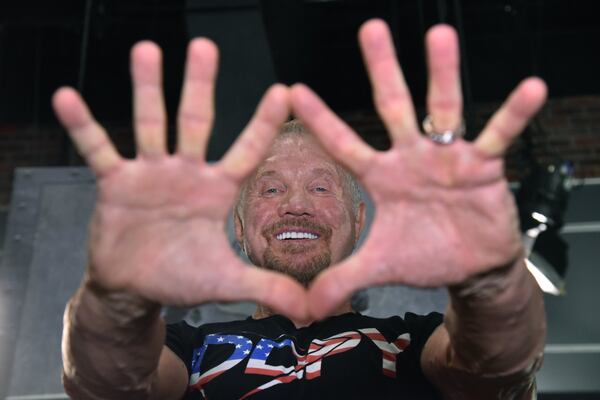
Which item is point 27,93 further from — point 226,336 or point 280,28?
point 226,336

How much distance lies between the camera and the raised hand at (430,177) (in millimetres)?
1007

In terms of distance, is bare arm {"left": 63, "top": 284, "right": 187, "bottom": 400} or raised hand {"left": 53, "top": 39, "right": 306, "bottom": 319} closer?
raised hand {"left": 53, "top": 39, "right": 306, "bottom": 319}

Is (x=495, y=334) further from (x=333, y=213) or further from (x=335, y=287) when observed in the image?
(x=333, y=213)

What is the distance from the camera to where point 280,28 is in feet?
10.9

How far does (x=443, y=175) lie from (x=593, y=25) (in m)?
3.73

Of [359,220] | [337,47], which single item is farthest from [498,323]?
[337,47]

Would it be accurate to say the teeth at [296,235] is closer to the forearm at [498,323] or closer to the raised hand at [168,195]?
the forearm at [498,323]

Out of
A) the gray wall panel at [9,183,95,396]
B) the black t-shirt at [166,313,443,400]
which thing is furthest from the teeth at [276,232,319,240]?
the gray wall panel at [9,183,95,396]

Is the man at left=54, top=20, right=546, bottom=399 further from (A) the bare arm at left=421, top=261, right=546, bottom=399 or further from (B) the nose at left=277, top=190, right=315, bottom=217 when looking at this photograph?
(B) the nose at left=277, top=190, right=315, bottom=217

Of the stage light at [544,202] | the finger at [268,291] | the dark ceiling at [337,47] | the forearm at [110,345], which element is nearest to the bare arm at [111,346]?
the forearm at [110,345]

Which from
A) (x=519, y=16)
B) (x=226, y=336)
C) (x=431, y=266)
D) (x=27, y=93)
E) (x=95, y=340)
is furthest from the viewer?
(x=27, y=93)

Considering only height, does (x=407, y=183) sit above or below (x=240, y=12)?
below

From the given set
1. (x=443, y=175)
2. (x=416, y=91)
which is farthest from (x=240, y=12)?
(x=443, y=175)

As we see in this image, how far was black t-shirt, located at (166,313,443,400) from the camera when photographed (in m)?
1.44
